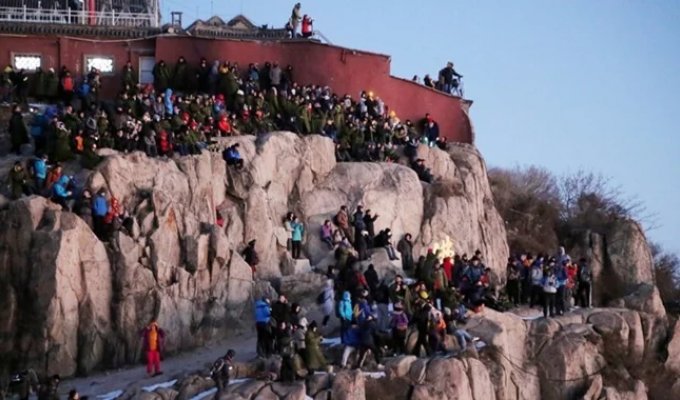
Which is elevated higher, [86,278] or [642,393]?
[86,278]

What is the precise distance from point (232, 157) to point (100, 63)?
8456mm

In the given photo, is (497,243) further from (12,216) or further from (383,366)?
(12,216)

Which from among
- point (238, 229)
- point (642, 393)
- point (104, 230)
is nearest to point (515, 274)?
point (642, 393)

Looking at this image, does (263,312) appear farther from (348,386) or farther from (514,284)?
(514,284)

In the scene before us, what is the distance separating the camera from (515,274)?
51.4 meters

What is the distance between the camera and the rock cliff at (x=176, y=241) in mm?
44719

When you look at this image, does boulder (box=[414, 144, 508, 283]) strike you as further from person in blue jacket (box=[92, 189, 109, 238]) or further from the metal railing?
the metal railing

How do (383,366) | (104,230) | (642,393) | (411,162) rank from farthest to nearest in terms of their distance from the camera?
(411,162) < (642,393) < (104,230) < (383,366)

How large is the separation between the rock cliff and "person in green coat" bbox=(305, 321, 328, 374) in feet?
19.5

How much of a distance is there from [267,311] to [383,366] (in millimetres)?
3411

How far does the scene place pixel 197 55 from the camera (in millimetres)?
56969

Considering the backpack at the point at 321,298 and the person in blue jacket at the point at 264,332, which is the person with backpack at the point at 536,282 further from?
the person in blue jacket at the point at 264,332

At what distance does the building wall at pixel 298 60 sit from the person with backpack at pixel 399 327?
52.5 feet

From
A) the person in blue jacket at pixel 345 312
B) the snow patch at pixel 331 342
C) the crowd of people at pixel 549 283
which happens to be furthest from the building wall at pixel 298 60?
the person in blue jacket at pixel 345 312
